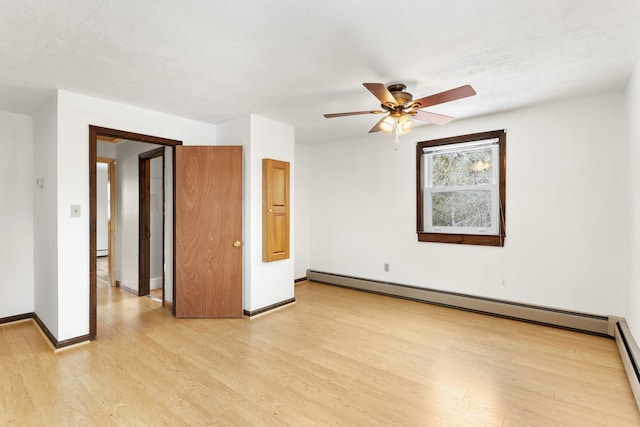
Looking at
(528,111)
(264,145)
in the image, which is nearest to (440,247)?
(528,111)

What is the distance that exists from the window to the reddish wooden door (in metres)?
2.59

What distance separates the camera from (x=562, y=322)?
349 cm

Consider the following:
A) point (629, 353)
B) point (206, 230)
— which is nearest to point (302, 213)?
point (206, 230)

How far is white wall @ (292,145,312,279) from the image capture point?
5.74 m

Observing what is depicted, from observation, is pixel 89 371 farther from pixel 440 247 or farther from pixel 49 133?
pixel 440 247

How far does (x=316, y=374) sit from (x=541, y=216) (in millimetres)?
3028

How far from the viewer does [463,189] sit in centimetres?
425

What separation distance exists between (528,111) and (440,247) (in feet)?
6.38

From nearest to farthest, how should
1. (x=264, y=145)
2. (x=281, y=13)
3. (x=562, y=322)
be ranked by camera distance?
(x=281, y=13)
(x=562, y=322)
(x=264, y=145)

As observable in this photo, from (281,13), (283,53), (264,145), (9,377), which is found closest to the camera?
(281,13)

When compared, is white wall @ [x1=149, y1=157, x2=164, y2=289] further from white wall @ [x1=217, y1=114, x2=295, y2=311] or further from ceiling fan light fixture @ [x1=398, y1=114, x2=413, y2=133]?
ceiling fan light fixture @ [x1=398, y1=114, x2=413, y2=133]

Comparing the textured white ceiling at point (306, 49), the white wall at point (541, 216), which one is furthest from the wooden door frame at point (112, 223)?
the white wall at point (541, 216)

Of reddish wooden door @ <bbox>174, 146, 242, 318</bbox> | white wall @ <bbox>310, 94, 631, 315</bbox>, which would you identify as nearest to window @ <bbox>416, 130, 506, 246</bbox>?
white wall @ <bbox>310, 94, 631, 315</bbox>

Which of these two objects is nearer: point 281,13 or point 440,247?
point 281,13
